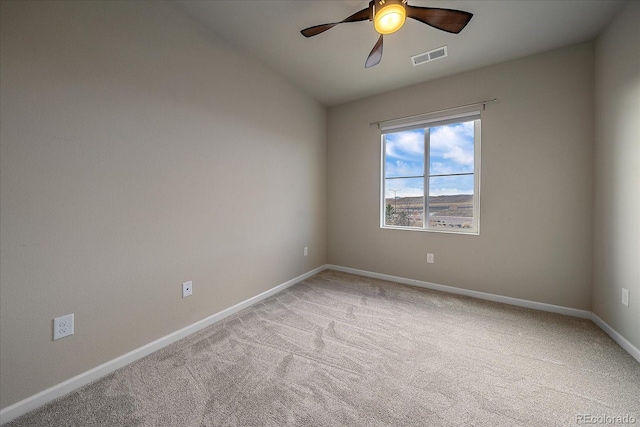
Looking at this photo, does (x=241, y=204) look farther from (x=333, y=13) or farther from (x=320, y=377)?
(x=333, y=13)

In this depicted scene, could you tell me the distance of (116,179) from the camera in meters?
1.61

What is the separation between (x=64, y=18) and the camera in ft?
4.55

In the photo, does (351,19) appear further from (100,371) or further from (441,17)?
(100,371)

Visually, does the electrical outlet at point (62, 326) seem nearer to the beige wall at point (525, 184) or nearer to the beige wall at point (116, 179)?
the beige wall at point (116, 179)

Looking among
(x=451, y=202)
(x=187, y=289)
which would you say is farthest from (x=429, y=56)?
(x=187, y=289)

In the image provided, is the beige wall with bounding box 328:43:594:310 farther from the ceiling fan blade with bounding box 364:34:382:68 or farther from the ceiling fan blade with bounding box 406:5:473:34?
the ceiling fan blade with bounding box 406:5:473:34

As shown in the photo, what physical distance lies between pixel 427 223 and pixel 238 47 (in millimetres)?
3001

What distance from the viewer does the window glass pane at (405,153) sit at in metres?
3.21

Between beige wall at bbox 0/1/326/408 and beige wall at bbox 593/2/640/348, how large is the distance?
3.12m

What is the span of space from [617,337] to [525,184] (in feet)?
4.80

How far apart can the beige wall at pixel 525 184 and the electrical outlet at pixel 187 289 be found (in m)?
2.55

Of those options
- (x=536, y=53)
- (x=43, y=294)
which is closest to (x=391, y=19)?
(x=536, y=53)

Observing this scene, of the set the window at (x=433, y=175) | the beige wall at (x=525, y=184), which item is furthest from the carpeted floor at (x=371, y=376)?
the window at (x=433, y=175)

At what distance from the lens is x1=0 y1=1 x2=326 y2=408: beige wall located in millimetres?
1271
